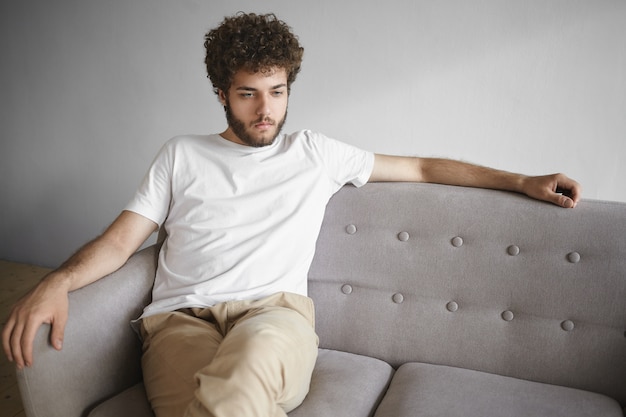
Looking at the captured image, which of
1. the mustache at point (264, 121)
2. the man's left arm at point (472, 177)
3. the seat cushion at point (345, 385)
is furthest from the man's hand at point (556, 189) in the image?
the mustache at point (264, 121)

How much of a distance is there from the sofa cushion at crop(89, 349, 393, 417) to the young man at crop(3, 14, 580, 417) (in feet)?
0.15

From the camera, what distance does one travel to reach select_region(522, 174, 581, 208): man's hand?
4.85 ft

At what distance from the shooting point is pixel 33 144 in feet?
10.1

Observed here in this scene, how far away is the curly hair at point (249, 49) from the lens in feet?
5.11

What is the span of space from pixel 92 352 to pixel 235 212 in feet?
1.77

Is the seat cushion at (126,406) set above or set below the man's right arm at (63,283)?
below

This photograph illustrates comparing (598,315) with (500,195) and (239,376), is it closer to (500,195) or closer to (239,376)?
(500,195)

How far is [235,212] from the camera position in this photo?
154cm

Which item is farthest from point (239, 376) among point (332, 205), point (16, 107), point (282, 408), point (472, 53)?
point (16, 107)

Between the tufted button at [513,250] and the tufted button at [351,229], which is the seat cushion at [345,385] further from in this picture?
the tufted button at [513,250]

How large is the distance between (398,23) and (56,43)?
1.95 metres

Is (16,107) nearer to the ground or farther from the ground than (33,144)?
farther from the ground

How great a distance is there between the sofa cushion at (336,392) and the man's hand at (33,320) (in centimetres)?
23

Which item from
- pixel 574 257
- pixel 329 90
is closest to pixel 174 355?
pixel 574 257
